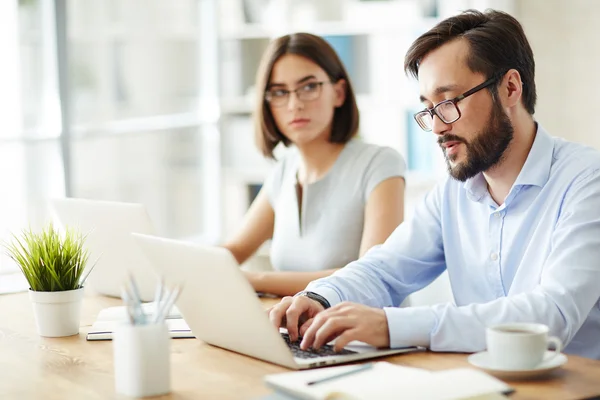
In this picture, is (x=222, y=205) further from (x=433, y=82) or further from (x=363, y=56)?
(x=433, y=82)

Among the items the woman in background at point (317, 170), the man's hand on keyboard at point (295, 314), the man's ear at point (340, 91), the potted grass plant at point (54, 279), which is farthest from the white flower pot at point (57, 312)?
the man's ear at point (340, 91)

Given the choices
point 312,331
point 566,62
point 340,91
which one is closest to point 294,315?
point 312,331

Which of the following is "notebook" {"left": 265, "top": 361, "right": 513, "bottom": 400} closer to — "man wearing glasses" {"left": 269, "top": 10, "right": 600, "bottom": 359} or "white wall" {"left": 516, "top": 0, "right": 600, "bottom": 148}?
"man wearing glasses" {"left": 269, "top": 10, "right": 600, "bottom": 359}

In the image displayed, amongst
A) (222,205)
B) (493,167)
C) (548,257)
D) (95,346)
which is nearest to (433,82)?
(493,167)

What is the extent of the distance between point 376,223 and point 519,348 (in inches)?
45.2

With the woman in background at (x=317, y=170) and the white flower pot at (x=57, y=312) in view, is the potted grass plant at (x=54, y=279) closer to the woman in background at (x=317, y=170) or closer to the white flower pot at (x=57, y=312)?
the white flower pot at (x=57, y=312)

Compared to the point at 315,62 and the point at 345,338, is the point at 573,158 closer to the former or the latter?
the point at 345,338

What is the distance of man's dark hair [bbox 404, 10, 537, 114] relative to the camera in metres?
1.91

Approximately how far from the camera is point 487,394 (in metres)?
1.29

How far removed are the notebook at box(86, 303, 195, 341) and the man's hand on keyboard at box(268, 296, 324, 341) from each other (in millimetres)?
194

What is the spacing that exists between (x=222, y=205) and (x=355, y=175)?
99.1 inches

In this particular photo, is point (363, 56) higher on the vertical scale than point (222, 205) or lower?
higher

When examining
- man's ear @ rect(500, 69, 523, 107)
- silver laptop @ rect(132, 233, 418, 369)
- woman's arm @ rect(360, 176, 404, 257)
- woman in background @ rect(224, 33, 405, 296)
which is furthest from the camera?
woman in background @ rect(224, 33, 405, 296)

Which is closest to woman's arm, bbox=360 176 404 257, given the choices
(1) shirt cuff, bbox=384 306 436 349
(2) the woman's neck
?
(2) the woman's neck
